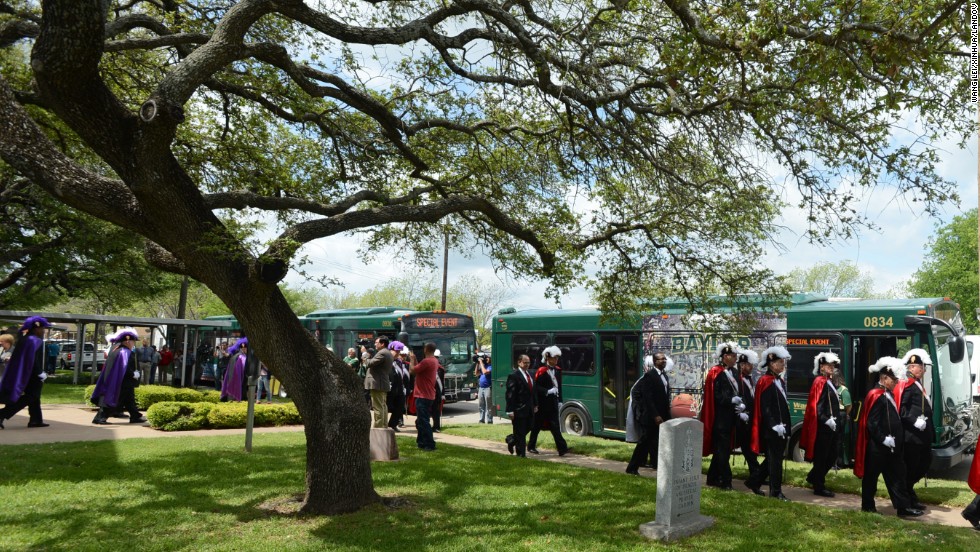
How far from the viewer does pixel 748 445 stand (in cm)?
953

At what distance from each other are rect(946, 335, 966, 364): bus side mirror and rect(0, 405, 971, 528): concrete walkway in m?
3.12

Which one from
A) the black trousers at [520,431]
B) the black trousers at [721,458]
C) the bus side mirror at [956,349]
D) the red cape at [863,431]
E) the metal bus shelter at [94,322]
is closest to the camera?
the red cape at [863,431]

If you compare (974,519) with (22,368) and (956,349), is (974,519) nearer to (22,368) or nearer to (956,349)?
(956,349)

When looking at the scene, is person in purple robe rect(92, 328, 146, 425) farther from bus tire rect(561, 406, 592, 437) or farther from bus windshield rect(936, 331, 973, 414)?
bus windshield rect(936, 331, 973, 414)

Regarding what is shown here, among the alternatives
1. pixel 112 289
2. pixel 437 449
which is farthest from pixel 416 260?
pixel 112 289

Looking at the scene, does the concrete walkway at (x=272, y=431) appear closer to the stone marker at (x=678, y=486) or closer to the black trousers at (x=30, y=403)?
the black trousers at (x=30, y=403)

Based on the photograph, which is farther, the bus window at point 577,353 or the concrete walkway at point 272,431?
the bus window at point 577,353

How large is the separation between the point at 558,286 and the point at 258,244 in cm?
402

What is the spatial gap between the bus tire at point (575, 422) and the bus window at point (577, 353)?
0.84 meters

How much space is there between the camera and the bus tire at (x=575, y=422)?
15.3 metres

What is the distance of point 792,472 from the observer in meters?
10.9

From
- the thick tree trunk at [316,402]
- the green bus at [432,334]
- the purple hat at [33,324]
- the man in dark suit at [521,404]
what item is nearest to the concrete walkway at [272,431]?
the man in dark suit at [521,404]

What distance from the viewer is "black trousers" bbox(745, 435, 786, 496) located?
29.6 ft

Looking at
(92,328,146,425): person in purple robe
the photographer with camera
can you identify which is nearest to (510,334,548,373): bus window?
the photographer with camera
